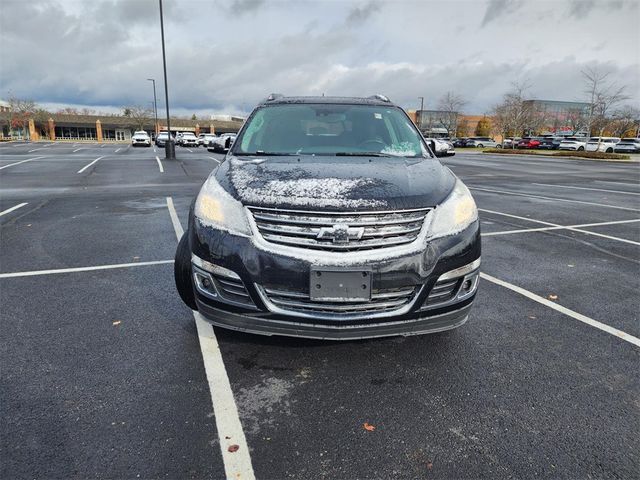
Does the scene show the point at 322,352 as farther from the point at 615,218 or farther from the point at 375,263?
the point at 615,218

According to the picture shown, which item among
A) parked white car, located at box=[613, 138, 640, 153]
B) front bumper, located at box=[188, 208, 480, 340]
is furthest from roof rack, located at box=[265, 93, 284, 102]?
parked white car, located at box=[613, 138, 640, 153]

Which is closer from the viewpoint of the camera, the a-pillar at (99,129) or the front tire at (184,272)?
the front tire at (184,272)

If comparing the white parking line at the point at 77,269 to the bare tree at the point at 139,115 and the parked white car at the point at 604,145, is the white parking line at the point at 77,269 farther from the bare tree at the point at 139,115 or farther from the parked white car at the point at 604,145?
the bare tree at the point at 139,115

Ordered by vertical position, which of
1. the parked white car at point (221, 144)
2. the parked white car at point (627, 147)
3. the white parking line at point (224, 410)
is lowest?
the white parking line at point (224, 410)

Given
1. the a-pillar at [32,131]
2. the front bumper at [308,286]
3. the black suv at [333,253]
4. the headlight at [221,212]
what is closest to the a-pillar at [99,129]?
the a-pillar at [32,131]

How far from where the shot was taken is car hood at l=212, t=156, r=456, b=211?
2621 mm

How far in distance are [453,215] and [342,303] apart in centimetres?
91

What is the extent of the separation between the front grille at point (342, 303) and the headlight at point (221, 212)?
418 millimetres

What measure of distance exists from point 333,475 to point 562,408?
4.77 ft

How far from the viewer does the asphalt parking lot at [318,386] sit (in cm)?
216

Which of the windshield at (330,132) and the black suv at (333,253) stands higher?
the windshield at (330,132)

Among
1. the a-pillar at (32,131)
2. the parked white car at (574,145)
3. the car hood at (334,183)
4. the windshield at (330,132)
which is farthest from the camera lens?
the a-pillar at (32,131)

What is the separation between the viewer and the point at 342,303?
258 cm

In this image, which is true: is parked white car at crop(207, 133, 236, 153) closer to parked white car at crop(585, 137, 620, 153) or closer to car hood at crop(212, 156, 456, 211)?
car hood at crop(212, 156, 456, 211)
